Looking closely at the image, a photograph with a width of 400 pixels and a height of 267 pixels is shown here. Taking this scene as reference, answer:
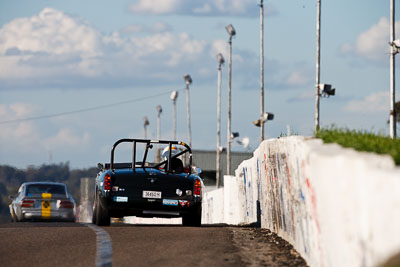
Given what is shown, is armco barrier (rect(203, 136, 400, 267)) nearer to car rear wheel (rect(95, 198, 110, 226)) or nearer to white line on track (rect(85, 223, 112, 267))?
white line on track (rect(85, 223, 112, 267))

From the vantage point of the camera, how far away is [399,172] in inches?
225

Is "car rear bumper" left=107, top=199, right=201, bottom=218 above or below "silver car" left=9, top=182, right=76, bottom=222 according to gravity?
above

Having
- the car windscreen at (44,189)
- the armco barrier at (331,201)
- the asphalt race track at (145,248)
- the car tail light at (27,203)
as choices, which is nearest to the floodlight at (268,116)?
the car windscreen at (44,189)

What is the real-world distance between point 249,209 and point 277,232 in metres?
5.63

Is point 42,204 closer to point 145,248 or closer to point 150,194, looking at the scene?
point 150,194

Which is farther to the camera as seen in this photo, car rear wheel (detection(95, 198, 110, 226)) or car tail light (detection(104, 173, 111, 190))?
car rear wheel (detection(95, 198, 110, 226))

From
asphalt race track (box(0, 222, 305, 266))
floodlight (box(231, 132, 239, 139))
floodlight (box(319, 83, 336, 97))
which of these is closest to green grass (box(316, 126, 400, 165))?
asphalt race track (box(0, 222, 305, 266))

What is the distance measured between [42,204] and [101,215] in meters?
10.3

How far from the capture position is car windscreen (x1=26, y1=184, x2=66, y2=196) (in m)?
27.1

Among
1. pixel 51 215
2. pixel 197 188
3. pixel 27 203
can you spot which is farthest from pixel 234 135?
pixel 197 188

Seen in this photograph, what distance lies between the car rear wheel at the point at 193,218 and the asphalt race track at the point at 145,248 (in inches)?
90.5

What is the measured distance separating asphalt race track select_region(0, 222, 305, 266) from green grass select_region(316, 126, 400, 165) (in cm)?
140

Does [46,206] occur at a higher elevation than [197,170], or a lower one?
lower

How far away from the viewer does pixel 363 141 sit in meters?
10.9
